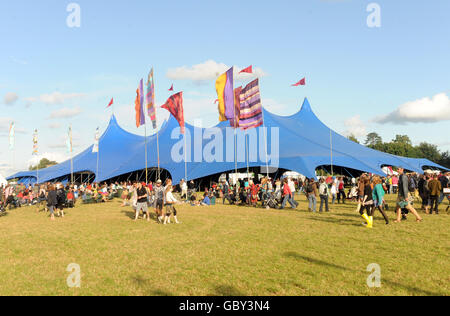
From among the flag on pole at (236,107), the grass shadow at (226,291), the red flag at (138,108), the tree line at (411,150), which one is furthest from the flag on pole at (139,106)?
the tree line at (411,150)

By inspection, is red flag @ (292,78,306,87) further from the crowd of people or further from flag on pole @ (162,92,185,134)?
flag on pole @ (162,92,185,134)

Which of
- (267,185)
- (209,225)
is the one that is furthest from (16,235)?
(267,185)

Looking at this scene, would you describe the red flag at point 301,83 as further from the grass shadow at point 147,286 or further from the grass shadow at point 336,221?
the grass shadow at point 147,286

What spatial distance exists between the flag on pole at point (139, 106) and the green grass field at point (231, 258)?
360 inches

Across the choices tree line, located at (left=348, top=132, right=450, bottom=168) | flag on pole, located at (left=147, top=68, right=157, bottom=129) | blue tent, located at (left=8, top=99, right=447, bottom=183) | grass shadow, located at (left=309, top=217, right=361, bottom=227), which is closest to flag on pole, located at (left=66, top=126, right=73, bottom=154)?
blue tent, located at (left=8, top=99, right=447, bottom=183)

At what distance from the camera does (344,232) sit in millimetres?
9023

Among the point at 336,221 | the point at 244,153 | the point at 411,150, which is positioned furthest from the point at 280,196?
A: the point at 411,150

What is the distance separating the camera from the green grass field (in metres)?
5.00

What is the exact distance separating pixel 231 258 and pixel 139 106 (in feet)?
48.6

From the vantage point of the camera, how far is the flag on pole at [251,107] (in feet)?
52.2

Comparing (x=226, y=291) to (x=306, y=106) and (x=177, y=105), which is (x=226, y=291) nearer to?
(x=177, y=105)

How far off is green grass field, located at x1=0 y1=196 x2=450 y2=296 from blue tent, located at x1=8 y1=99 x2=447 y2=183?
14948 millimetres
